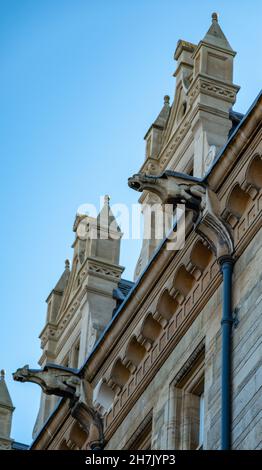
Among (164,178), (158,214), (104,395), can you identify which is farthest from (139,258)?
(164,178)

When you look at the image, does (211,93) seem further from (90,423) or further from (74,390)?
(90,423)

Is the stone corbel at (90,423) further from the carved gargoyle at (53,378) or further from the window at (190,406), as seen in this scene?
the window at (190,406)

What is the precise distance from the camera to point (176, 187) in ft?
106

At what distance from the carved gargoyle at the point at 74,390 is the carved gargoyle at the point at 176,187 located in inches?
198

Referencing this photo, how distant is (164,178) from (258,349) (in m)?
4.63

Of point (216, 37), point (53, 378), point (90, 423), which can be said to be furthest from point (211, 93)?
point (90, 423)

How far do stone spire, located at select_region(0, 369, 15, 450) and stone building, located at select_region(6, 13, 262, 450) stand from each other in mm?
5600

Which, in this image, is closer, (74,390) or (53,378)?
(74,390)

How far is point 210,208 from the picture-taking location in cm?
3167

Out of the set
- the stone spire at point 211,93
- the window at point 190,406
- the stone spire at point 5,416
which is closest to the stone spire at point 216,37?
the stone spire at point 211,93

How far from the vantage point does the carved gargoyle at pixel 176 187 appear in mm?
32094

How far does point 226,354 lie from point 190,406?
258 centimetres

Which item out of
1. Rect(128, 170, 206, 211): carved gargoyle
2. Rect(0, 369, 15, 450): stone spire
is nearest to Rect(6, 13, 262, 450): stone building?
Rect(128, 170, 206, 211): carved gargoyle

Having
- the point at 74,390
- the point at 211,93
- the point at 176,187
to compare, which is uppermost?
the point at 211,93
